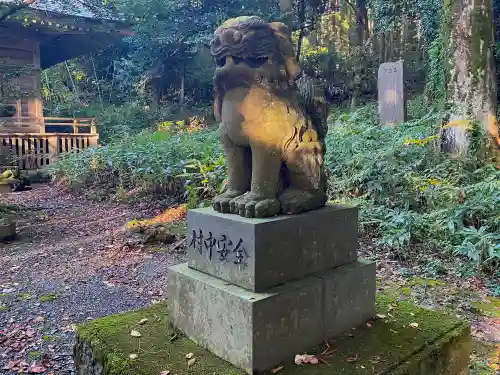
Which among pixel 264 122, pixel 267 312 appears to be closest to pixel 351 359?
pixel 267 312

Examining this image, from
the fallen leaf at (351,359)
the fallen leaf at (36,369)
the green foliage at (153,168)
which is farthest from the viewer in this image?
the green foliage at (153,168)

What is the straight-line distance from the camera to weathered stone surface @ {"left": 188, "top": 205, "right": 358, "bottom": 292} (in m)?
2.08

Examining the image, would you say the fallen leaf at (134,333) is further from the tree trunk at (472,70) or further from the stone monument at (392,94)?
the stone monument at (392,94)

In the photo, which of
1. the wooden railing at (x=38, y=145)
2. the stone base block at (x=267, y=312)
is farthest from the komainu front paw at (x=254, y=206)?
the wooden railing at (x=38, y=145)

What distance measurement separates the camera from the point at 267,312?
2029 millimetres

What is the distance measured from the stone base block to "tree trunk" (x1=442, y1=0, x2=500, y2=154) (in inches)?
192

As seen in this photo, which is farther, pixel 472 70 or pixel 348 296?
pixel 472 70

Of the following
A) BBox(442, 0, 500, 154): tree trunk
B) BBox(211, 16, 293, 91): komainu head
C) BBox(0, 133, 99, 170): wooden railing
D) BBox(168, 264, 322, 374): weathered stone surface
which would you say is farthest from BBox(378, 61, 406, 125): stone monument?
BBox(0, 133, 99, 170): wooden railing

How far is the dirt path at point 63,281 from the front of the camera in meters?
3.27

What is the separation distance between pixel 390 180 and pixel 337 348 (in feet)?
13.5

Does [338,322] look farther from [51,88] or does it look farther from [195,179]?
[51,88]

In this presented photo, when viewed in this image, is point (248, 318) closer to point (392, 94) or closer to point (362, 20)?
point (392, 94)

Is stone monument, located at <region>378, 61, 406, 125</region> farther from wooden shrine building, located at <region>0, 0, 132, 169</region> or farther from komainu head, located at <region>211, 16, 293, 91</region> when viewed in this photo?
wooden shrine building, located at <region>0, 0, 132, 169</region>

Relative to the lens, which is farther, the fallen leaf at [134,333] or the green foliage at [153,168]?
the green foliage at [153,168]
